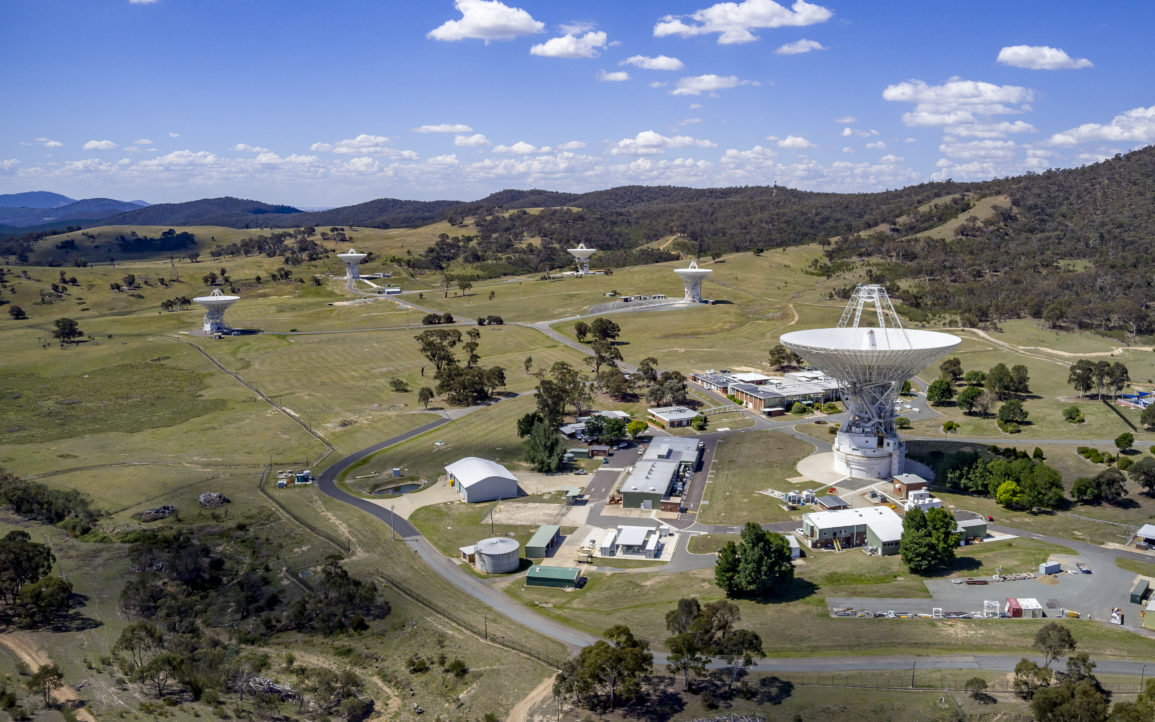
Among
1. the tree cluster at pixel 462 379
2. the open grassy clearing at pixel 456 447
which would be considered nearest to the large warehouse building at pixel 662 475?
the open grassy clearing at pixel 456 447

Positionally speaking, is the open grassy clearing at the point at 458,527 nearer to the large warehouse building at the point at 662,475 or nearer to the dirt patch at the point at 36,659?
the large warehouse building at the point at 662,475

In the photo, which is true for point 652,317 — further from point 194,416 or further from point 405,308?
point 194,416

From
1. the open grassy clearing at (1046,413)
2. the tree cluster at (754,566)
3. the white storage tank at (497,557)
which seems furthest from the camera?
the open grassy clearing at (1046,413)

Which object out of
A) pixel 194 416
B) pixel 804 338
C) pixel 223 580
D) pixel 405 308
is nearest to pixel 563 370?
pixel 804 338

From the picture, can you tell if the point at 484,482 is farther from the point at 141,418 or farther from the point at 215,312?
the point at 215,312

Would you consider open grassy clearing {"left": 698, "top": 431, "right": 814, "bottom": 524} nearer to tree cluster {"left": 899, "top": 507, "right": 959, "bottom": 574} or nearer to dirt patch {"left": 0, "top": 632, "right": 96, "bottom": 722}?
tree cluster {"left": 899, "top": 507, "right": 959, "bottom": 574}

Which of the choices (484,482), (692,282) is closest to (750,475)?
(484,482)

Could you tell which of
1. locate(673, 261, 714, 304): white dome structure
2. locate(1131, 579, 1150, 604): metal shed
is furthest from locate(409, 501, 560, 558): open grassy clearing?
locate(673, 261, 714, 304): white dome structure
